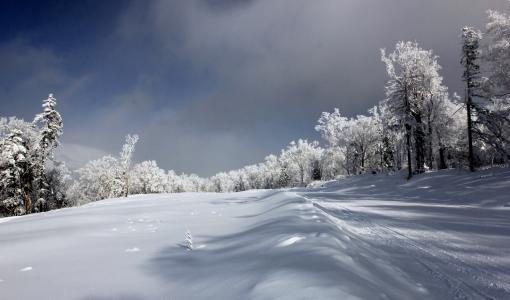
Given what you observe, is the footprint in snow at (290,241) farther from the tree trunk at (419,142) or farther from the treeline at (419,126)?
the tree trunk at (419,142)

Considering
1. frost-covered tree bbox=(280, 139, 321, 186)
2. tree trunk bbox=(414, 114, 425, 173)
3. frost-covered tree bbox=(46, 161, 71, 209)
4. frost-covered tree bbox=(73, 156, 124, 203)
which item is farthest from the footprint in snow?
frost-covered tree bbox=(280, 139, 321, 186)

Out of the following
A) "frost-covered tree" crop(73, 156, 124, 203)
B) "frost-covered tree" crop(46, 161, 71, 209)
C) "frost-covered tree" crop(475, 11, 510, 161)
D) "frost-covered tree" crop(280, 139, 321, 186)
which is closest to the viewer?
"frost-covered tree" crop(475, 11, 510, 161)

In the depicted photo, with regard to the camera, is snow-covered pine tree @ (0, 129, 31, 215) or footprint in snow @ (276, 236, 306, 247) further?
snow-covered pine tree @ (0, 129, 31, 215)

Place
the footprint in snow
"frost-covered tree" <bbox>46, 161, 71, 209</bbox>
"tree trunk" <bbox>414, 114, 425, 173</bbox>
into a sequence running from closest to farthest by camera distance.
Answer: the footprint in snow
"tree trunk" <bbox>414, 114, 425, 173</bbox>
"frost-covered tree" <bbox>46, 161, 71, 209</bbox>

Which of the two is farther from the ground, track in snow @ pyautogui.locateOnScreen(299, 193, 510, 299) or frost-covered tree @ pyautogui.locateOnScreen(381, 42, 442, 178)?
frost-covered tree @ pyautogui.locateOnScreen(381, 42, 442, 178)

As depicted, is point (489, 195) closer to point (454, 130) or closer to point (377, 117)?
point (454, 130)

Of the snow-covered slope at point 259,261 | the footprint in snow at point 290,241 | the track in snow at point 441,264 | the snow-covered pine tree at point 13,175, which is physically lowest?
the track in snow at point 441,264

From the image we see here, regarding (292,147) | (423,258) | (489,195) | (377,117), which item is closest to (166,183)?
(292,147)

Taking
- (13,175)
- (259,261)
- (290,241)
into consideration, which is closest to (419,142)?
(290,241)

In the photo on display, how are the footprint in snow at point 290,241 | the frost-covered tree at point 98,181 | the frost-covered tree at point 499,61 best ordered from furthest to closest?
the frost-covered tree at point 98,181
the frost-covered tree at point 499,61
the footprint in snow at point 290,241

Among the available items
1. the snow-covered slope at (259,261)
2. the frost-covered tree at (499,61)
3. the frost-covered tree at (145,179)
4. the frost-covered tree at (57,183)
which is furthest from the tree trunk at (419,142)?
the frost-covered tree at (145,179)

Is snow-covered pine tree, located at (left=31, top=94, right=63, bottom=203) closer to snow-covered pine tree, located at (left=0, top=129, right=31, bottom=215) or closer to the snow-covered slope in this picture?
snow-covered pine tree, located at (left=0, top=129, right=31, bottom=215)

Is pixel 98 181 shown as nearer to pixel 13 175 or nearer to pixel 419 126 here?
pixel 13 175

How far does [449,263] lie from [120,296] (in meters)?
6.09
